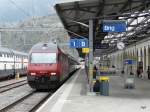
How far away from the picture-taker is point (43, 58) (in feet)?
94.4

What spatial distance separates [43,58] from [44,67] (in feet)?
2.59

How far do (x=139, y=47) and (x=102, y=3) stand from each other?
98.5 feet

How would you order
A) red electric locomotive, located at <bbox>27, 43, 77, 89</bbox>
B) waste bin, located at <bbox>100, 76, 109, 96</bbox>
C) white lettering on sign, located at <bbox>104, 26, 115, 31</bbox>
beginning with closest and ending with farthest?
white lettering on sign, located at <bbox>104, 26, 115, 31</bbox>
waste bin, located at <bbox>100, 76, 109, 96</bbox>
red electric locomotive, located at <bbox>27, 43, 77, 89</bbox>

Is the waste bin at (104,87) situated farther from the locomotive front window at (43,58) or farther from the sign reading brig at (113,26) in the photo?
the locomotive front window at (43,58)

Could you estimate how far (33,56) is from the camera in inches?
1138

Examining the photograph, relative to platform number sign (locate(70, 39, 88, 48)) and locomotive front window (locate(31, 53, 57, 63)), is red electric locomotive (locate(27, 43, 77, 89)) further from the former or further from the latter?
platform number sign (locate(70, 39, 88, 48))

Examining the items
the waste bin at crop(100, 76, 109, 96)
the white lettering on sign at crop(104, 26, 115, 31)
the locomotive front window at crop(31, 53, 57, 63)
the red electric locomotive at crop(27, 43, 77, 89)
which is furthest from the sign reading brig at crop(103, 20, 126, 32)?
the locomotive front window at crop(31, 53, 57, 63)

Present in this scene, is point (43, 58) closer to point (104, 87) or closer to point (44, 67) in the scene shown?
point (44, 67)

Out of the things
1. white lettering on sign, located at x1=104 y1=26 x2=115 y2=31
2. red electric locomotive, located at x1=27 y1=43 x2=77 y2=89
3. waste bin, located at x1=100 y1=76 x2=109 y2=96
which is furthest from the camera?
red electric locomotive, located at x1=27 y1=43 x2=77 y2=89

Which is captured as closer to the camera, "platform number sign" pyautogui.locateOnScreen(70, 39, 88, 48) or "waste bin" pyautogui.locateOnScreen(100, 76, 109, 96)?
"waste bin" pyautogui.locateOnScreen(100, 76, 109, 96)

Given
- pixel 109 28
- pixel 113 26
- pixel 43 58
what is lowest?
pixel 43 58

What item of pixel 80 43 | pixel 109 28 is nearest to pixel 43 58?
pixel 80 43

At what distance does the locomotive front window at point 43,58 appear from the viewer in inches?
1126

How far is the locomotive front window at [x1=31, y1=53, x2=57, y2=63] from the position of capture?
28609mm
